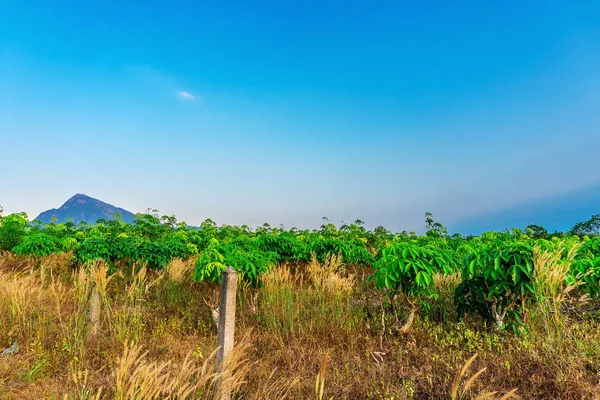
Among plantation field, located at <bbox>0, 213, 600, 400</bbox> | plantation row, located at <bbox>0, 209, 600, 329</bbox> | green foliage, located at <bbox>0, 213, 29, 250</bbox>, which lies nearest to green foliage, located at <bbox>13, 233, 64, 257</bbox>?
plantation row, located at <bbox>0, 209, 600, 329</bbox>

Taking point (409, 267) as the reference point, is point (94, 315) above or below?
below

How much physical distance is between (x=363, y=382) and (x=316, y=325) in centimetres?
138

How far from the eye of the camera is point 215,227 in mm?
13031

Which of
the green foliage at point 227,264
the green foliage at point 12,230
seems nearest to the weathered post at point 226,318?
the green foliage at point 227,264

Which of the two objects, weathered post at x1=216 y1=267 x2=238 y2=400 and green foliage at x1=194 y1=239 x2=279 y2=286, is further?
green foliage at x1=194 y1=239 x2=279 y2=286

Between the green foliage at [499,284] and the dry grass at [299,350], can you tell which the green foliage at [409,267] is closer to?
the green foliage at [499,284]

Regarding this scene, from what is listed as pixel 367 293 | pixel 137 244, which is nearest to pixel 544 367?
pixel 367 293

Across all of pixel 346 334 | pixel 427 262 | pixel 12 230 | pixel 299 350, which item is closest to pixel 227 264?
pixel 299 350

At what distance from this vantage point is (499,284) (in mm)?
4059

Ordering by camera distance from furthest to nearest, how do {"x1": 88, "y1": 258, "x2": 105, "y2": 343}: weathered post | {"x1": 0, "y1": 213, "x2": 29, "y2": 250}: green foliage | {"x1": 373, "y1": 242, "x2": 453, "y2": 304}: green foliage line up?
{"x1": 0, "y1": 213, "x2": 29, "y2": 250}: green foliage → {"x1": 88, "y1": 258, "x2": 105, "y2": 343}: weathered post → {"x1": 373, "y1": 242, "x2": 453, "y2": 304}: green foliage

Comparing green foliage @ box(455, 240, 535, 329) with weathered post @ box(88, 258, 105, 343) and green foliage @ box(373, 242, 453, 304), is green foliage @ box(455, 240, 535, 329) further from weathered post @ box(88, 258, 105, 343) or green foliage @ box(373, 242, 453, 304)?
weathered post @ box(88, 258, 105, 343)

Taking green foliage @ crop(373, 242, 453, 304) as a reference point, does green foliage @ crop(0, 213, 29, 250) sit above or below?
above

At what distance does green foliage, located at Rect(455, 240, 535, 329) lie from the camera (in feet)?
13.0

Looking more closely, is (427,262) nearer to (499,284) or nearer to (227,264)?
(499,284)
